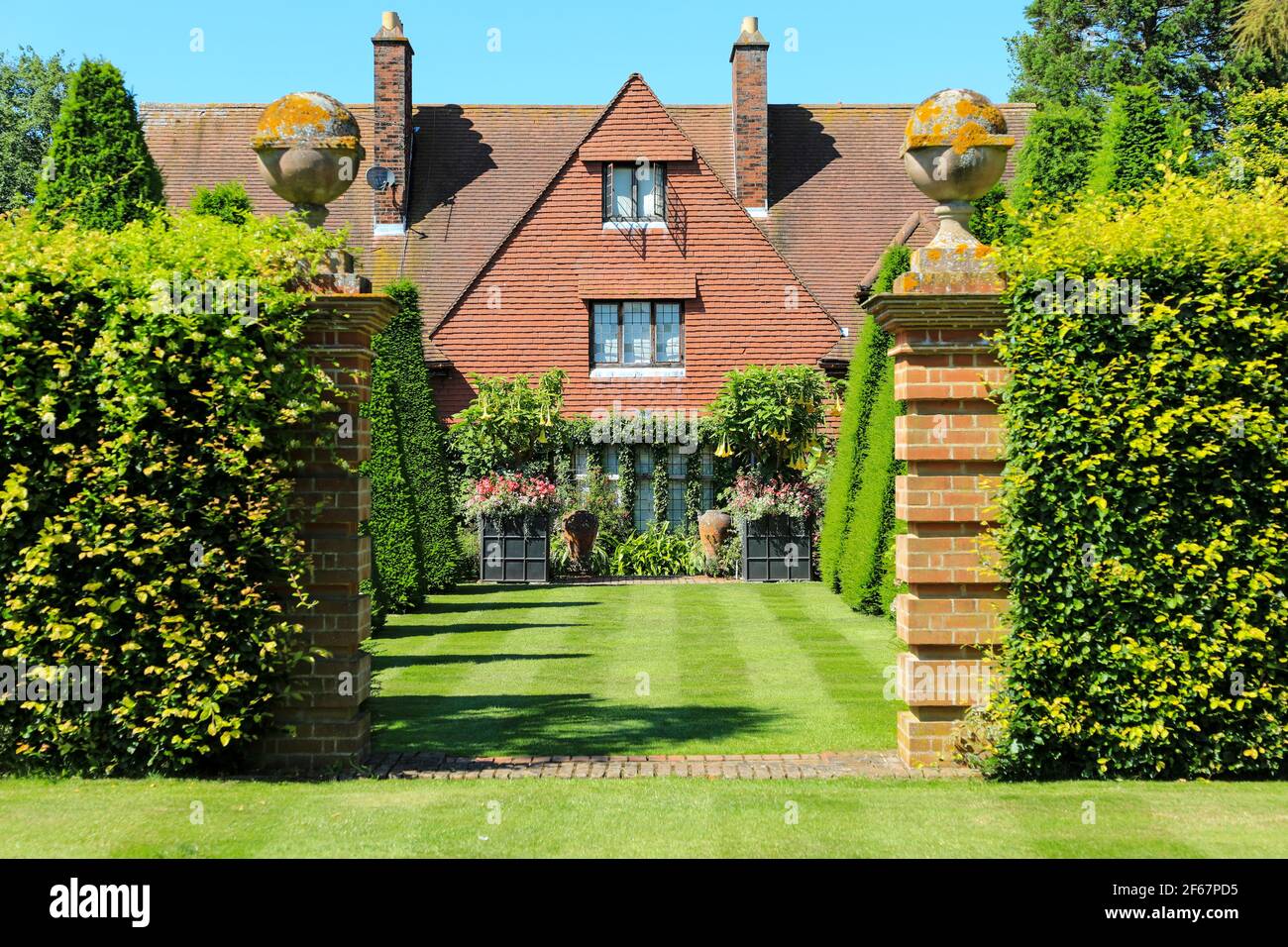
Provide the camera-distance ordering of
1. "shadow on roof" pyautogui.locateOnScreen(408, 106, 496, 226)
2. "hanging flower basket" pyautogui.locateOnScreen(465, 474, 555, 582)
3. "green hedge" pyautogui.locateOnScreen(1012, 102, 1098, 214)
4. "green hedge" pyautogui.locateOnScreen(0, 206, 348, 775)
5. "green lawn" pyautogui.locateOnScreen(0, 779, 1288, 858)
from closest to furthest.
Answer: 1. "green lawn" pyautogui.locateOnScreen(0, 779, 1288, 858)
2. "green hedge" pyautogui.locateOnScreen(0, 206, 348, 775)
3. "hanging flower basket" pyautogui.locateOnScreen(465, 474, 555, 582)
4. "green hedge" pyautogui.locateOnScreen(1012, 102, 1098, 214)
5. "shadow on roof" pyautogui.locateOnScreen(408, 106, 496, 226)

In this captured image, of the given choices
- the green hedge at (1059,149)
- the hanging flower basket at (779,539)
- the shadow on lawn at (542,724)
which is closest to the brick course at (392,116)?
the hanging flower basket at (779,539)

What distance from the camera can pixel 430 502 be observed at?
2022cm

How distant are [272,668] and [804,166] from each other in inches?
1004

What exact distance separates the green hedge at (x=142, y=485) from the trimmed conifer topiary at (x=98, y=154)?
7.34 metres

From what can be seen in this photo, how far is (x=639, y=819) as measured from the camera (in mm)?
6859

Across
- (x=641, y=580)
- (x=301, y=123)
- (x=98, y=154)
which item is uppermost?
(x=98, y=154)

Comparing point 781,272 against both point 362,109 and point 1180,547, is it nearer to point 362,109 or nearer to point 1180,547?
point 362,109

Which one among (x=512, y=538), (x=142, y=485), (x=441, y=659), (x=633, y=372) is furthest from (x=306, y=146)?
(x=633, y=372)

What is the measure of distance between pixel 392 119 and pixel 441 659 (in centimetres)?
1894

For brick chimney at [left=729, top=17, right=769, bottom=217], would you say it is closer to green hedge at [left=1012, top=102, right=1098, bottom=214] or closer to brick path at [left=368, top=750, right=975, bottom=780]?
green hedge at [left=1012, top=102, right=1098, bottom=214]

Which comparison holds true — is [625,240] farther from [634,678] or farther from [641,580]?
[634,678]

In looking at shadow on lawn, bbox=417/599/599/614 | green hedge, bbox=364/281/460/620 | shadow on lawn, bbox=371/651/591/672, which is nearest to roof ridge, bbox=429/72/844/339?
green hedge, bbox=364/281/460/620

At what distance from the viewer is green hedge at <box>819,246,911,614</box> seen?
54.2ft

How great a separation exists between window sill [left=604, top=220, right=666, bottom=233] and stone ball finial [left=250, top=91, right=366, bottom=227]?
63.3ft
